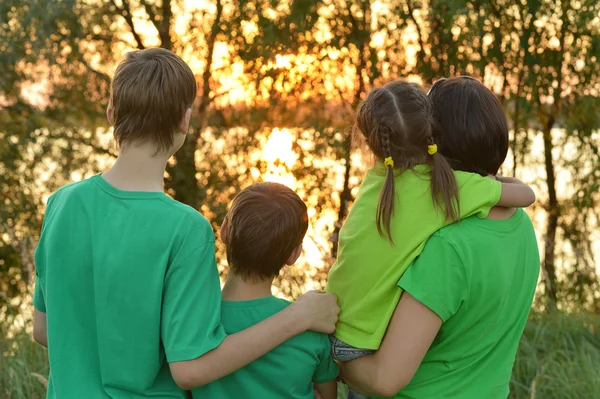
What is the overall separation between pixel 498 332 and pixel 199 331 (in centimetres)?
72

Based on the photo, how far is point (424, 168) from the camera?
1943 mm

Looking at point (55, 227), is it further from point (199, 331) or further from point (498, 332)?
point (498, 332)

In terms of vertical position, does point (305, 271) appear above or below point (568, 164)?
below

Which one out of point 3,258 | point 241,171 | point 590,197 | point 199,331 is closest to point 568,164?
point 590,197

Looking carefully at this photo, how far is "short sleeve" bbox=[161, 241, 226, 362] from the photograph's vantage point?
175 centimetres

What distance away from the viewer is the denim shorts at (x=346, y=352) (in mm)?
1968

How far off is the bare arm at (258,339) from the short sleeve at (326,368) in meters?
0.06

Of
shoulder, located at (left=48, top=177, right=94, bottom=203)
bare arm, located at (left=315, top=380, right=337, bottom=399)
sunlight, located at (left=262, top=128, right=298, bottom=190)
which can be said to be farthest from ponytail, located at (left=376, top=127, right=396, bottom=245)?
sunlight, located at (left=262, top=128, right=298, bottom=190)

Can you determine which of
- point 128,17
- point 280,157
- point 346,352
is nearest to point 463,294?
point 346,352

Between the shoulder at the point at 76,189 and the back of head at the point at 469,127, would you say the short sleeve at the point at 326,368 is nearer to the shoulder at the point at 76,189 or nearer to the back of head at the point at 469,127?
the back of head at the point at 469,127

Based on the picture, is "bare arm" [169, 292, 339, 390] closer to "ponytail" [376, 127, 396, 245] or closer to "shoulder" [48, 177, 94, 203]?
"ponytail" [376, 127, 396, 245]

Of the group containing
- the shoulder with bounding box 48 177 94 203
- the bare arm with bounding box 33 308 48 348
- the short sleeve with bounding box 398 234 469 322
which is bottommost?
the bare arm with bounding box 33 308 48 348

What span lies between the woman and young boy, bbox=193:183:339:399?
0.13 meters

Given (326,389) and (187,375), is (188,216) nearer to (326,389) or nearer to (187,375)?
(187,375)
